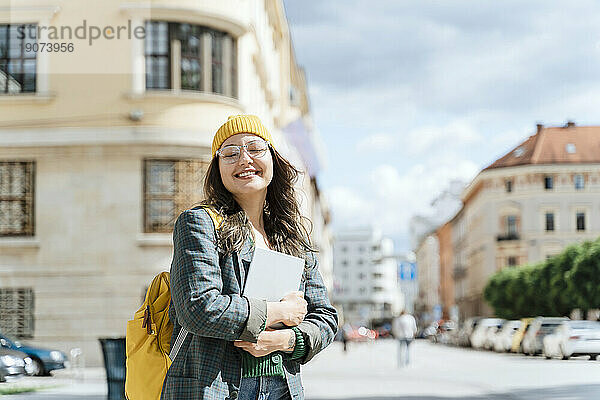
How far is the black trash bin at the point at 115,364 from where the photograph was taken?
823 centimetres

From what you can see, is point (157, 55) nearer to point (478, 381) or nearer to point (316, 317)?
point (478, 381)

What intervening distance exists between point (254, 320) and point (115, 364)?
6.20 metres

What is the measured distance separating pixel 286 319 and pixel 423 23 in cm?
1015

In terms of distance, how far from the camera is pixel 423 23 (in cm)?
1231

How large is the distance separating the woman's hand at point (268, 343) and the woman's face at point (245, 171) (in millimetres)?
427

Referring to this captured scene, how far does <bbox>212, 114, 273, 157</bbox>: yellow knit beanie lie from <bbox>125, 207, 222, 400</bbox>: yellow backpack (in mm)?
422

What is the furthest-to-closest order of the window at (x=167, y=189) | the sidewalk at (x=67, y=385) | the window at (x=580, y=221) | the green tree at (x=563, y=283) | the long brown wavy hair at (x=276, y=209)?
the window at (x=167, y=189)
the sidewalk at (x=67, y=385)
the window at (x=580, y=221)
the green tree at (x=563, y=283)
the long brown wavy hair at (x=276, y=209)

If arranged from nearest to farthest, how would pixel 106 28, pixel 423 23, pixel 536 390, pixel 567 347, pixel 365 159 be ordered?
pixel 567 347, pixel 536 390, pixel 423 23, pixel 365 159, pixel 106 28

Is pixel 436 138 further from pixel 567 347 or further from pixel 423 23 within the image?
pixel 567 347

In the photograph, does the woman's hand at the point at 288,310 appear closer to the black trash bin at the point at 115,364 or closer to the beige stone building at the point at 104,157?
the black trash bin at the point at 115,364

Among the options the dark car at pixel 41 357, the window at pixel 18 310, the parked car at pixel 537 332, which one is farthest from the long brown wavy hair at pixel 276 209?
the window at pixel 18 310

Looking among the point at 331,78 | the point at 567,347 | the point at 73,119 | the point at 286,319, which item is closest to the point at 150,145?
the point at 73,119

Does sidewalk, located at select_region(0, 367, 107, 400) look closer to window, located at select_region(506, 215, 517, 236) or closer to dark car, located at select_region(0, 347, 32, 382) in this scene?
dark car, located at select_region(0, 347, 32, 382)

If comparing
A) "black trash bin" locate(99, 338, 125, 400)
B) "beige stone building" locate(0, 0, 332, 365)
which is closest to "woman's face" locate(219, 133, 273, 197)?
"black trash bin" locate(99, 338, 125, 400)
